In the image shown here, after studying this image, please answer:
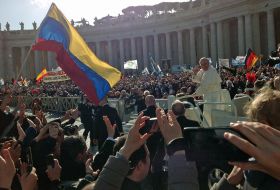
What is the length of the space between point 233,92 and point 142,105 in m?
4.48

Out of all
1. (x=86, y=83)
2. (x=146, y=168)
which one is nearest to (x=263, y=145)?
(x=146, y=168)

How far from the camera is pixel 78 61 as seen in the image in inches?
336

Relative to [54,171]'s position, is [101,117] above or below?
below

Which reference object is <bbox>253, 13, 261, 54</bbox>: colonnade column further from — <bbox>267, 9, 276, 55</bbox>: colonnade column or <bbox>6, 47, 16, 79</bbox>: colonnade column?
<bbox>6, 47, 16, 79</bbox>: colonnade column

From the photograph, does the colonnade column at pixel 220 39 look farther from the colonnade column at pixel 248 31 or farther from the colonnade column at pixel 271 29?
the colonnade column at pixel 271 29

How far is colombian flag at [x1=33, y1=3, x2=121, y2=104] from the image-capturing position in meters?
8.40

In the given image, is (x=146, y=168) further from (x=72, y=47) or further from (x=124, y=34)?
(x=124, y=34)

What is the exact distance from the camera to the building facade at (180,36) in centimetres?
4841

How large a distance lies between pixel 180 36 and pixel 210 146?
64.1 metres

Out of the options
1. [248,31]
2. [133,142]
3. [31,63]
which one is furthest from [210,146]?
[31,63]

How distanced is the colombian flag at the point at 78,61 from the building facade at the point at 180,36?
74.4 ft

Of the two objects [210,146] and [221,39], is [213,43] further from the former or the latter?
[210,146]

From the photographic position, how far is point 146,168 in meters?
3.50

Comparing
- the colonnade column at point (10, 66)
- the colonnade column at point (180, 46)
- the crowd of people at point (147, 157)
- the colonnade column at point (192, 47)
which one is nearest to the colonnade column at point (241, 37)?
the colonnade column at point (192, 47)
